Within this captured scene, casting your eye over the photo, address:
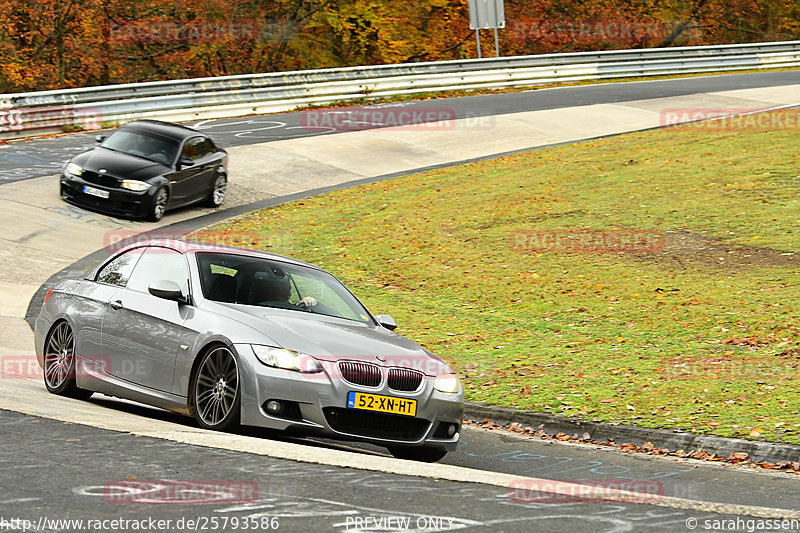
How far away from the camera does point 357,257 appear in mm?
17219

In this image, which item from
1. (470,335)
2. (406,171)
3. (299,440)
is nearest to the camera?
(299,440)

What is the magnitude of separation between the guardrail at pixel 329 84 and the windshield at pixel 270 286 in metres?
19.4

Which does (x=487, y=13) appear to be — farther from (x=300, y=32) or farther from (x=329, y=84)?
(x=300, y=32)

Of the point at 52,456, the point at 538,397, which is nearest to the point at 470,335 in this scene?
the point at 538,397

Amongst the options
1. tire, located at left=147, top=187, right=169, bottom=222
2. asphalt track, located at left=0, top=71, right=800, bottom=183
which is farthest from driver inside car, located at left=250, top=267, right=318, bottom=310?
asphalt track, located at left=0, top=71, right=800, bottom=183

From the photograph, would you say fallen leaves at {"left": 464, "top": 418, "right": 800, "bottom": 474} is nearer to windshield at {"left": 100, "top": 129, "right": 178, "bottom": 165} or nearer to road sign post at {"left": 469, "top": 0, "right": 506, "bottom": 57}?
windshield at {"left": 100, "top": 129, "right": 178, "bottom": 165}

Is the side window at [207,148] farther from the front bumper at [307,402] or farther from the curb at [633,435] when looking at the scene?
the front bumper at [307,402]

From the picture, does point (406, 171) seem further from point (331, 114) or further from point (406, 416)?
point (406, 416)

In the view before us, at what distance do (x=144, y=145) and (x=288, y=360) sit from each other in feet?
45.1

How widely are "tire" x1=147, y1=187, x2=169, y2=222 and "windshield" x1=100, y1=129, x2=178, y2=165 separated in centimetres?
68

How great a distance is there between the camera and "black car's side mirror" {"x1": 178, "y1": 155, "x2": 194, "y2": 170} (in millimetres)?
19892

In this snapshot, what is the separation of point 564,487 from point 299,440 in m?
2.48

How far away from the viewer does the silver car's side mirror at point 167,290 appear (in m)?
8.04

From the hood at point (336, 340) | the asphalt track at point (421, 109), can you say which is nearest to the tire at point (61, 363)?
the hood at point (336, 340)
